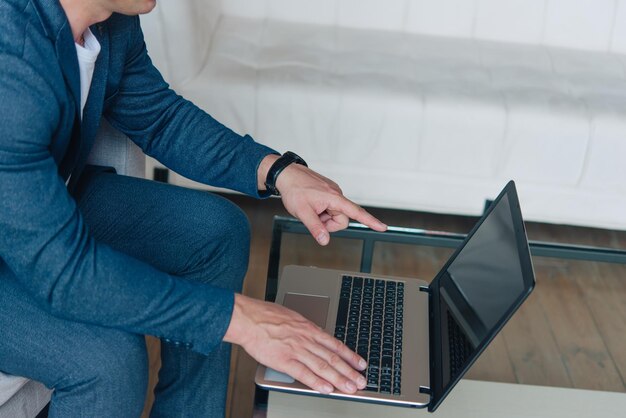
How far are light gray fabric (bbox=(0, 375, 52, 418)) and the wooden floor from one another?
0.40 meters

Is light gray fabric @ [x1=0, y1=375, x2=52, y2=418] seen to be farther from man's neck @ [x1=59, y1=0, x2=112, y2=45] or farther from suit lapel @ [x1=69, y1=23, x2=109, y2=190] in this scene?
man's neck @ [x1=59, y1=0, x2=112, y2=45]

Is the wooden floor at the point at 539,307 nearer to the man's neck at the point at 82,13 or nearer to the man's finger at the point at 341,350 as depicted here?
the man's finger at the point at 341,350

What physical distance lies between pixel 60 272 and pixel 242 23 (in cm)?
151

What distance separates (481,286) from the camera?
1.17 metres

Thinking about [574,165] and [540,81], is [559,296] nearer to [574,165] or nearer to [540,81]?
[574,165]

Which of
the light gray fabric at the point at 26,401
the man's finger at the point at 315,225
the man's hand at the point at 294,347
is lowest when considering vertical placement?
the light gray fabric at the point at 26,401

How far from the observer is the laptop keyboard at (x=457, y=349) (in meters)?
1.06

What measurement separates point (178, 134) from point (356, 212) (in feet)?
1.19

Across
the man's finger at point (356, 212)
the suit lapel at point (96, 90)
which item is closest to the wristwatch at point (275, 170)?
the man's finger at point (356, 212)

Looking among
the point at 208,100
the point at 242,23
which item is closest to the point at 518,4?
the point at 242,23

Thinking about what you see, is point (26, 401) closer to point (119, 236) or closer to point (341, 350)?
point (119, 236)

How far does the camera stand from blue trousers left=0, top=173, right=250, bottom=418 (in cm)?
110

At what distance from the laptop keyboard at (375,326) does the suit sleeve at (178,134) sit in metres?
0.24

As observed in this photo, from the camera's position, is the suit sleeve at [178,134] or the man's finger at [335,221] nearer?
the man's finger at [335,221]
